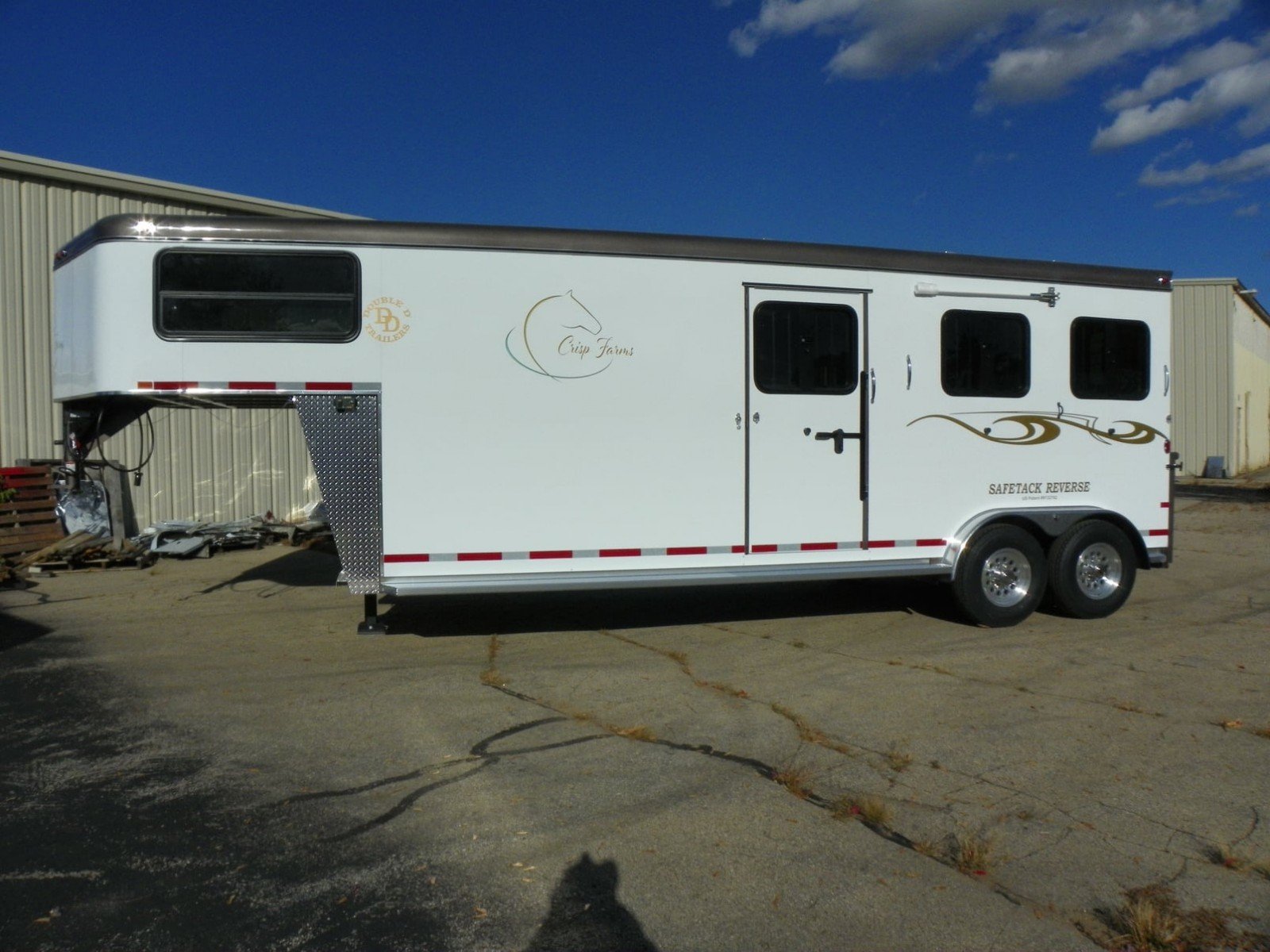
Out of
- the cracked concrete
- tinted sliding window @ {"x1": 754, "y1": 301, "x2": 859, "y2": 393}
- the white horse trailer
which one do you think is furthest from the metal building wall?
tinted sliding window @ {"x1": 754, "y1": 301, "x2": 859, "y2": 393}

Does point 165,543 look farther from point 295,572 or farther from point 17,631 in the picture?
point 17,631

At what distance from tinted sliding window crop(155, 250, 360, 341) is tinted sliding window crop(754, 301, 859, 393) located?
303 cm

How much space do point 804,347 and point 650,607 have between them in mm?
3045

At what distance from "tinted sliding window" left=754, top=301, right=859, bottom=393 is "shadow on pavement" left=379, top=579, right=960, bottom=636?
233 centimetres

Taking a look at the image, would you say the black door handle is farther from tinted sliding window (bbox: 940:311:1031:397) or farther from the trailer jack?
the trailer jack

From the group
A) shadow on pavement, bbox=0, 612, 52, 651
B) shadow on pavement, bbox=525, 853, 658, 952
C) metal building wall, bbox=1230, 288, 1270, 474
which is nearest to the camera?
shadow on pavement, bbox=525, 853, 658, 952

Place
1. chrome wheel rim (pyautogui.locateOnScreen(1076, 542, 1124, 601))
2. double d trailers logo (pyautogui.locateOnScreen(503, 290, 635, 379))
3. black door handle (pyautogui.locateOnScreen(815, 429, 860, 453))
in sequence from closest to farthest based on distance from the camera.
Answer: double d trailers logo (pyautogui.locateOnScreen(503, 290, 635, 379)) → black door handle (pyautogui.locateOnScreen(815, 429, 860, 453)) → chrome wheel rim (pyautogui.locateOnScreen(1076, 542, 1124, 601))

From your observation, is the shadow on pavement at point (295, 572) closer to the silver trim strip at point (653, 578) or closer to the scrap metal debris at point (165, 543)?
the scrap metal debris at point (165, 543)

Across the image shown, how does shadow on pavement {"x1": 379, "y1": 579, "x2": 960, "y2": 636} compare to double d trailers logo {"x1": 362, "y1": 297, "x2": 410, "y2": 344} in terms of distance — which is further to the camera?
shadow on pavement {"x1": 379, "y1": 579, "x2": 960, "y2": 636}

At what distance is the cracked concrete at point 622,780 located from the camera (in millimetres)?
3637

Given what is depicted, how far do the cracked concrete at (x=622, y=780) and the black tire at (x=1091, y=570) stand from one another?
0.38 m

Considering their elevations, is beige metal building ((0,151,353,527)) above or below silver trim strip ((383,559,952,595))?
above

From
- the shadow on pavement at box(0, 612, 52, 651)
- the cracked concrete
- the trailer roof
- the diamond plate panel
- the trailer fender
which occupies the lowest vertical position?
the cracked concrete

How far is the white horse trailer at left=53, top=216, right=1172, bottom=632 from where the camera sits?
22.6 ft
